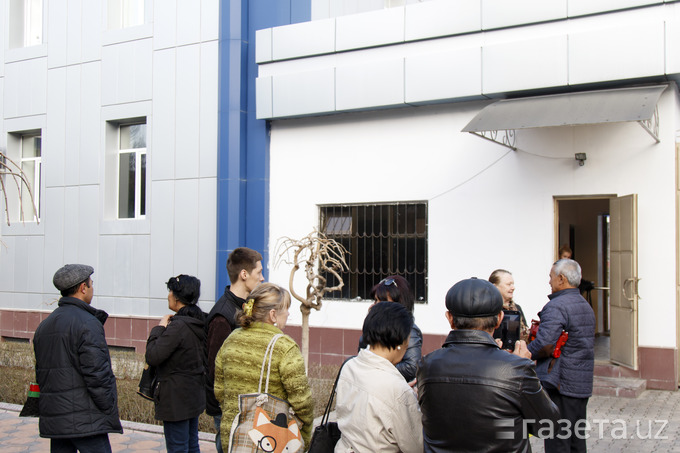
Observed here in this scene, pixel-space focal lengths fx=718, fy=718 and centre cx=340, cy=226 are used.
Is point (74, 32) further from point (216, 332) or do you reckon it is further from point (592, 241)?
point (592, 241)

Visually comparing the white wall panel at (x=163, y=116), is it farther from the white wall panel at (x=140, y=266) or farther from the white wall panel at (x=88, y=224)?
the white wall panel at (x=88, y=224)

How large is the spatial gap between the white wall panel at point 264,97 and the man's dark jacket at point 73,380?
7688 mm

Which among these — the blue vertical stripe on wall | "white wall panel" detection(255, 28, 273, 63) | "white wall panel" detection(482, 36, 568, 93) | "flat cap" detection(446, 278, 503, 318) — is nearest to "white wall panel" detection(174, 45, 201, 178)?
the blue vertical stripe on wall

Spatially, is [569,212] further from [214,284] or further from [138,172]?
[138,172]

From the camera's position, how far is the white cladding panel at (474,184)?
9.11 m

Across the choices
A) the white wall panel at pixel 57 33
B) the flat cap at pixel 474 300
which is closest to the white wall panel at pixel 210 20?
the white wall panel at pixel 57 33

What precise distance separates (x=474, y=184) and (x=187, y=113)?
17.4 feet

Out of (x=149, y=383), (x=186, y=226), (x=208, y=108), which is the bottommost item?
(x=149, y=383)

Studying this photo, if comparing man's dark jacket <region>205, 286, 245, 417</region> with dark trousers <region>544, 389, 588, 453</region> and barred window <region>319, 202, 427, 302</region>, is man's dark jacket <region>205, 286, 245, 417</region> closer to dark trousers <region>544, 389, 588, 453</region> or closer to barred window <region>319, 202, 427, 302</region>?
dark trousers <region>544, 389, 588, 453</region>

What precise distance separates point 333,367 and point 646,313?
449 centimetres

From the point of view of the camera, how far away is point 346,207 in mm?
11523

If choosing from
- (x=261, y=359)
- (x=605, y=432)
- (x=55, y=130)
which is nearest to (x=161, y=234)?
(x=55, y=130)

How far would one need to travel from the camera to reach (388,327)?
321 cm

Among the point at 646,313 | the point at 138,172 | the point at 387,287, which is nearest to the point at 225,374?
the point at 387,287
